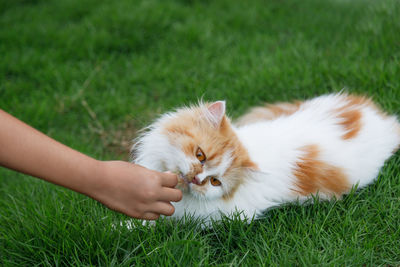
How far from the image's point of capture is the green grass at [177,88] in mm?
2020

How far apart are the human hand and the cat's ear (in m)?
0.47

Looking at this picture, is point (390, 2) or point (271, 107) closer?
point (271, 107)

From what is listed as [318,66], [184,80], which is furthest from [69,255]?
[318,66]

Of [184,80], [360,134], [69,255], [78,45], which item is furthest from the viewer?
[78,45]

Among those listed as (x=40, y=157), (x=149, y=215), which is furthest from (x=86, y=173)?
(x=149, y=215)

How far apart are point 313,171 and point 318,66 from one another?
1642 mm

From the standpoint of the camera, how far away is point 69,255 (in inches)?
77.9

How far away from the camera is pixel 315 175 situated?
228 cm

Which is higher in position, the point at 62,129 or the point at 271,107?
the point at 271,107

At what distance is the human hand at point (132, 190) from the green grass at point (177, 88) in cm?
31

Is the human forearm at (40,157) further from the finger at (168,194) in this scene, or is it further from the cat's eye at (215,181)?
the cat's eye at (215,181)

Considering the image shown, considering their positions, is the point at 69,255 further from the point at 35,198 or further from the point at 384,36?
the point at 384,36

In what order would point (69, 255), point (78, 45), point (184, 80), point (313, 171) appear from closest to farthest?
point (69, 255)
point (313, 171)
point (184, 80)
point (78, 45)

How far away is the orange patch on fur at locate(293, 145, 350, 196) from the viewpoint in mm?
2256
